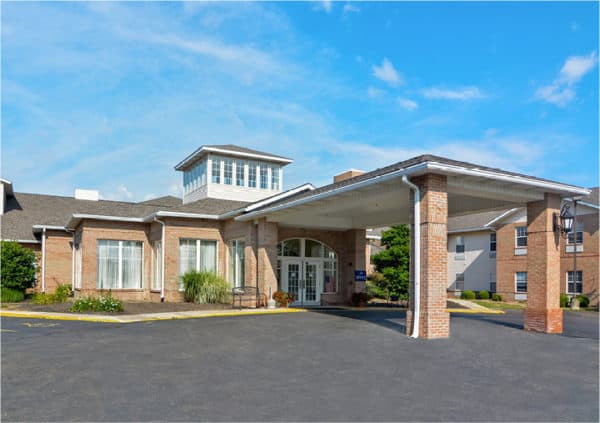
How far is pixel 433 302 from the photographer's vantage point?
13.0 meters

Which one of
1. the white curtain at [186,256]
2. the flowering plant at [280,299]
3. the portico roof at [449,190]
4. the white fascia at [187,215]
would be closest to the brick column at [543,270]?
the portico roof at [449,190]

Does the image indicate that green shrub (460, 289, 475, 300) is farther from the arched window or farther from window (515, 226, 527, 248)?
the arched window

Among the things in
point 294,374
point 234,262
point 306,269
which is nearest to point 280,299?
point 234,262

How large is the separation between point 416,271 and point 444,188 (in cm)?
209

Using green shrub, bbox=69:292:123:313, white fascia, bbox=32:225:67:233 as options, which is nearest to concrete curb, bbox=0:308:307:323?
green shrub, bbox=69:292:123:313

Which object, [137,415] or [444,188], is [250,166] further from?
[137,415]

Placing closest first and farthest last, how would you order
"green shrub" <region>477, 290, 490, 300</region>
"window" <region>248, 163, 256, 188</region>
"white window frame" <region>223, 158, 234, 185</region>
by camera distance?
1. "white window frame" <region>223, 158, 234, 185</region>
2. "window" <region>248, 163, 256, 188</region>
3. "green shrub" <region>477, 290, 490, 300</region>

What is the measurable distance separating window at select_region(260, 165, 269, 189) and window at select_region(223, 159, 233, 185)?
1766 mm

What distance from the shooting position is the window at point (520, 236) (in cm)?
3631

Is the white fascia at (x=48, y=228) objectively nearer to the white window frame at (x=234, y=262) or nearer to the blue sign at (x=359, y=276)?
the white window frame at (x=234, y=262)

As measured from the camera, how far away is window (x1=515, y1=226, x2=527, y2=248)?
36.3 m

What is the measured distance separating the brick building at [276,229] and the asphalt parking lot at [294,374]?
2067 mm

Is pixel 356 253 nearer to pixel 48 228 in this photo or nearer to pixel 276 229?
pixel 276 229

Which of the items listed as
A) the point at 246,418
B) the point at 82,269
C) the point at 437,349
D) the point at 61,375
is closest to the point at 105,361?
the point at 61,375
